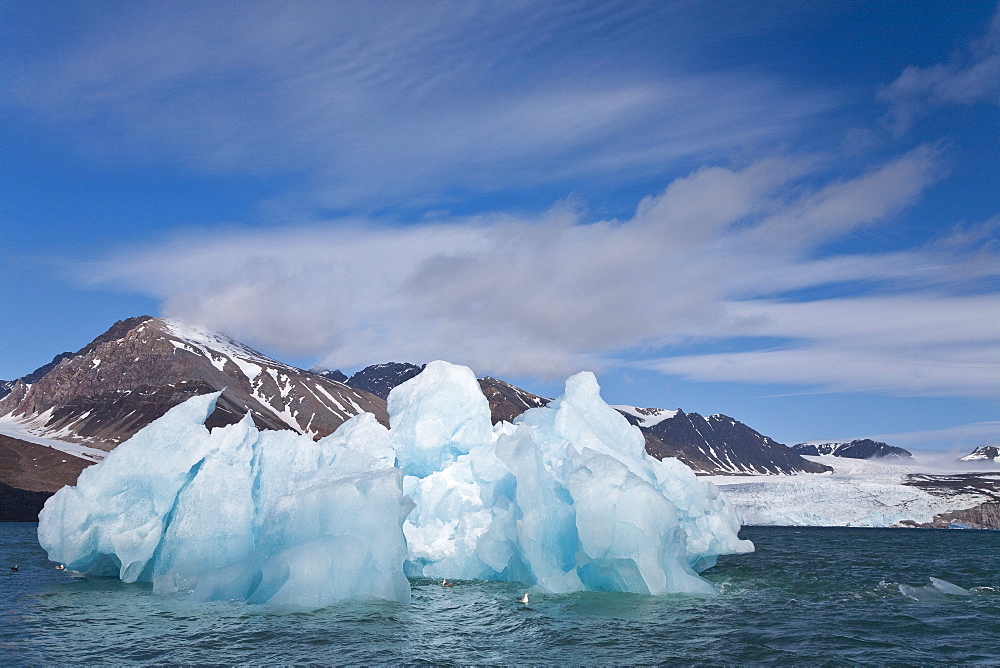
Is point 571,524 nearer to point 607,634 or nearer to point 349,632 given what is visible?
point 607,634

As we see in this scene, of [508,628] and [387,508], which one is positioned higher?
[387,508]

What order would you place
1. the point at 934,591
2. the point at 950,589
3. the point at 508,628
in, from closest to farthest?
the point at 508,628 < the point at 934,591 < the point at 950,589

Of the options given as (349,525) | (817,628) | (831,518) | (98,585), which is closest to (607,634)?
→ (817,628)

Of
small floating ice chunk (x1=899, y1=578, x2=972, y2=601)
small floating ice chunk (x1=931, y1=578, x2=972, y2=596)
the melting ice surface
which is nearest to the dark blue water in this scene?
small floating ice chunk (x1=899, y1=578, x2=972, y2=601)

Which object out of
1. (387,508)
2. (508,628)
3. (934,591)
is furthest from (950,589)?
(387,508)

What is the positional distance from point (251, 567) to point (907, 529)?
3906 inches

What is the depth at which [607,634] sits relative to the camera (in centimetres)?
2031

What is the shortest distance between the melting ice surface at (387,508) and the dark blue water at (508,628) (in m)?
1.08

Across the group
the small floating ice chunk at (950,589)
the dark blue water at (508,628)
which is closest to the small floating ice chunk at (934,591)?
the small floating ice chunk at (950,589)

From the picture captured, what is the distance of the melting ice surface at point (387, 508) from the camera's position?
941 inches

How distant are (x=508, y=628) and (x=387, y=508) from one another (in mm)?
5763

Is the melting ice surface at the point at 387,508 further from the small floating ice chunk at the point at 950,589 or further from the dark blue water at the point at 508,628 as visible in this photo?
the small floating ice chunk at the point at 950,589

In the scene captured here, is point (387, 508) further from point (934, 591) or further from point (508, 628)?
point (934, 591)

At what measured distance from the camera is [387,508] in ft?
78.8
